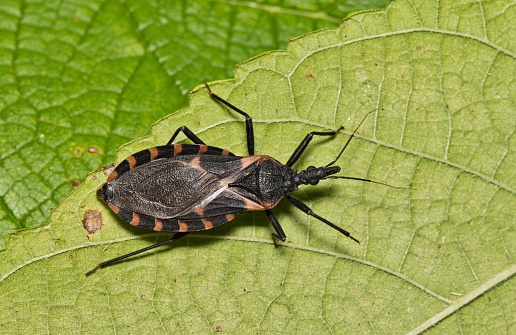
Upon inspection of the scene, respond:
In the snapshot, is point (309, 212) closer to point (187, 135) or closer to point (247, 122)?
point (247, 122)

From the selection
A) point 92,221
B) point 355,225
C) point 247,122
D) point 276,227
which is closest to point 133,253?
point 92,221

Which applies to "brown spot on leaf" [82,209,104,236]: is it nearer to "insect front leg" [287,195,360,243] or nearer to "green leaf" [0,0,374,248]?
"green leaf" [0,0,374,248]

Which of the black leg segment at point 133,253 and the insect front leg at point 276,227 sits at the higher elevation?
the insect front leg at point 276,227

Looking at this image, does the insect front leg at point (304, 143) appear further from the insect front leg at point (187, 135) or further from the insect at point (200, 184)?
the insect front leg at point (187, 135)

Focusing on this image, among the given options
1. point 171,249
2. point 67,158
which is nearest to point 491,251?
point 171,249

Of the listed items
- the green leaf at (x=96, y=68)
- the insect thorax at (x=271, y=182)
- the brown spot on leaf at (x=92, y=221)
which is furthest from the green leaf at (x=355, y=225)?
the green leaf at (x=96, y=68)

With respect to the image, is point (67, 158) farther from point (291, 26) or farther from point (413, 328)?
point (413, 328)
